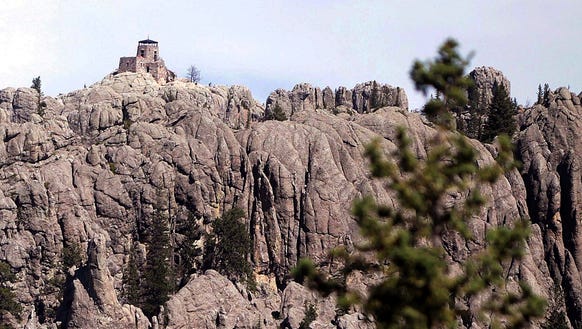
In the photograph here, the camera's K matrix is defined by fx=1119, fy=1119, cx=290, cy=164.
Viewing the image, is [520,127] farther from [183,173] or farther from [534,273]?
[183,173]

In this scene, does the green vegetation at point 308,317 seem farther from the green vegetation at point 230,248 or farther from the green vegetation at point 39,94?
the green vegetation at point 39,94

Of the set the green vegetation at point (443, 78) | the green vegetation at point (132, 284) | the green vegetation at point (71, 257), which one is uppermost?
the green vegetation at point (443, 78)

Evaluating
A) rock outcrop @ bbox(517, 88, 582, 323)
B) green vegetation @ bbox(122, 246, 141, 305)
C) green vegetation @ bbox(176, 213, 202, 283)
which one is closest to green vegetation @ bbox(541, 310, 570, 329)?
rock outcrop @ bbox(517, 88, 582, 323)

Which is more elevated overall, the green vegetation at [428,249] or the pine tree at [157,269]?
the green vegetation at [428,249]

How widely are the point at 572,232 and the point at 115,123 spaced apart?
6113 centimetres

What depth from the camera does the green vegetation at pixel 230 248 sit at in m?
127

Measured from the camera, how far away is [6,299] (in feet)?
382

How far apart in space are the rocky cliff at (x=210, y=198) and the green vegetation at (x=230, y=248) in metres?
2.94

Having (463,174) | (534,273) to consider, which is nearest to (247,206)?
(534,273)

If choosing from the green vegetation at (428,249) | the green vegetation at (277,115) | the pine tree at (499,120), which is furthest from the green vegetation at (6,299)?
the green vegetation at (428,249)

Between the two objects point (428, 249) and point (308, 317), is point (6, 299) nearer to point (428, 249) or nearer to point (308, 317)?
point (308, 317)

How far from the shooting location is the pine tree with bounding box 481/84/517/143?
16288 cm

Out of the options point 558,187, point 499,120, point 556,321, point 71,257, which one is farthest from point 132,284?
point 499,120

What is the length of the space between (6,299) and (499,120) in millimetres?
79768
